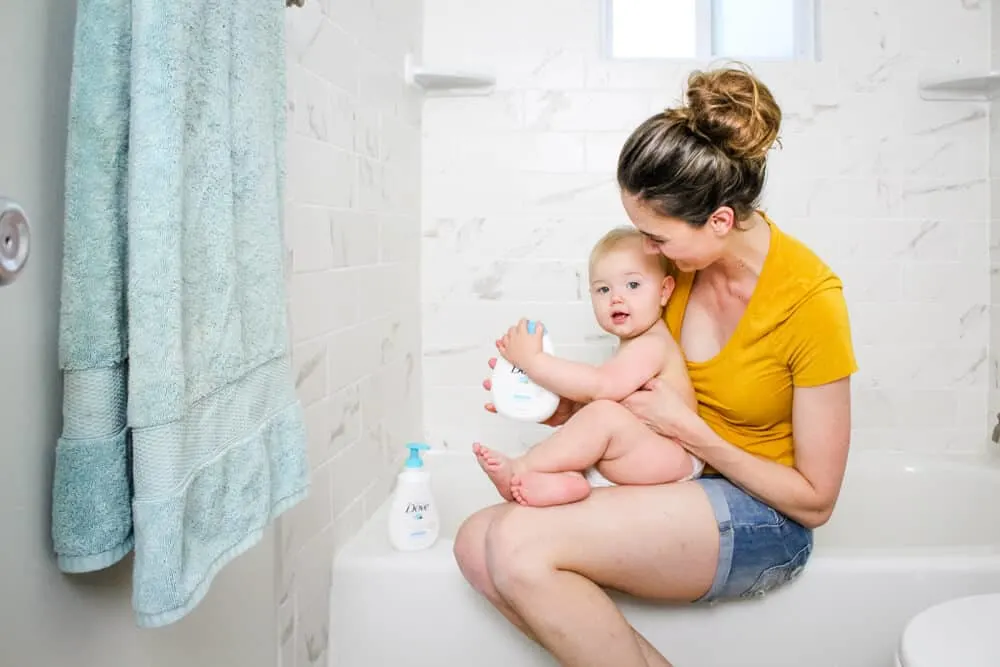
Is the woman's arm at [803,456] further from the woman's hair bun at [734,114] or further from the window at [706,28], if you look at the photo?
the window at [706,28]

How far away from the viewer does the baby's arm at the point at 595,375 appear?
1515 mm

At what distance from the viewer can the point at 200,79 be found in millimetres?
871

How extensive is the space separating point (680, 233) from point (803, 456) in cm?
44

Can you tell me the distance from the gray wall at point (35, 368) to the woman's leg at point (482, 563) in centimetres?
71

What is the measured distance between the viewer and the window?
2500 millimetres

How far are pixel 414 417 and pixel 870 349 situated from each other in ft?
4.35

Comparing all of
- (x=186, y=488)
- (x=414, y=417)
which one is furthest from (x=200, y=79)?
(x=414, y=417)

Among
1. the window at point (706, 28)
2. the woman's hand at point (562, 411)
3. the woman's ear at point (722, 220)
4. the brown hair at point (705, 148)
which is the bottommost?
the woman's hand at point (562, 411)

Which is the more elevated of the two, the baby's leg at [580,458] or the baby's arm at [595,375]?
the baby's arm at [595,375]

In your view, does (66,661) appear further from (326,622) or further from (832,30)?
(832,30)

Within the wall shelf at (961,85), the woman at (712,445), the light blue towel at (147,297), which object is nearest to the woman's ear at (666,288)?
the woman at (712,445)

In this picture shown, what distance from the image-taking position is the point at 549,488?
144 cm

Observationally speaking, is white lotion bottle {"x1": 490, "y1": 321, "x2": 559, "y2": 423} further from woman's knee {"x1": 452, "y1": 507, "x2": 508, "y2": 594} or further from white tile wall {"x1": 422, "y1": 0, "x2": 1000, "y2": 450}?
white tile wall {"x1": 422, "y1": 0, "x2": 1000, "y2": 450}

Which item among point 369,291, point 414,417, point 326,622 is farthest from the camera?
point 414,417
